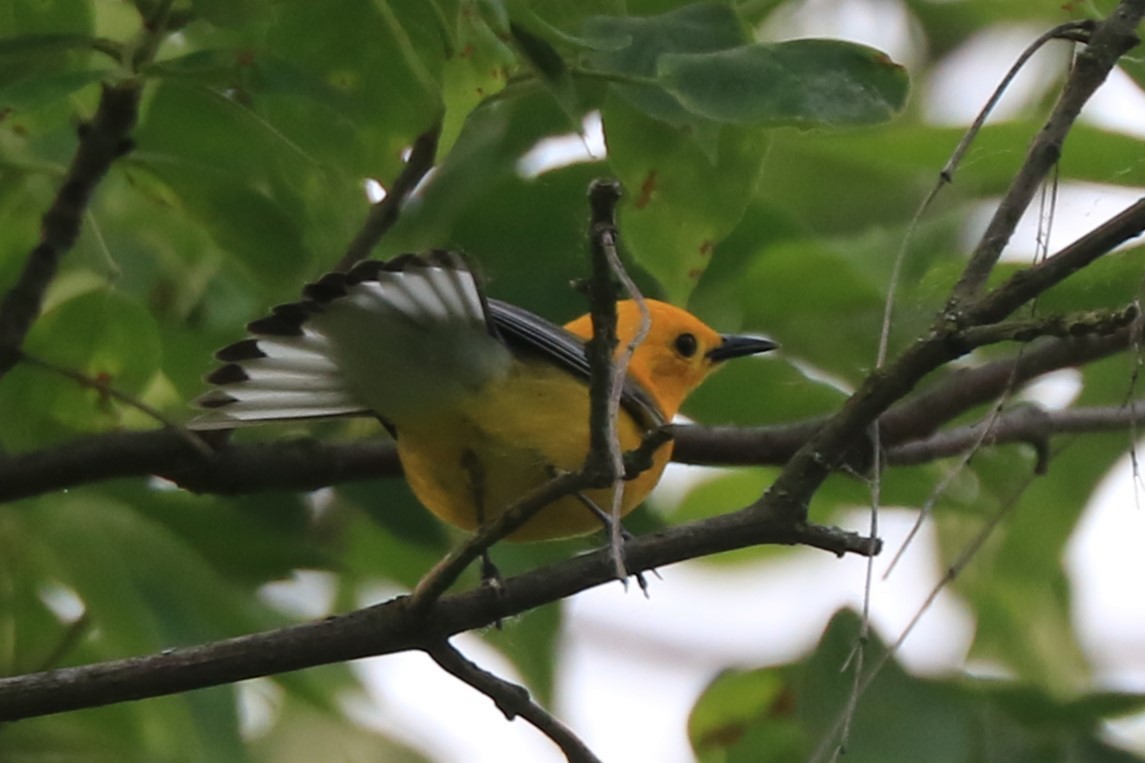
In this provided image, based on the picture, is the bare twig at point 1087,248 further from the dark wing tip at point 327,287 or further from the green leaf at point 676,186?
the dark wing tip at point 327,287

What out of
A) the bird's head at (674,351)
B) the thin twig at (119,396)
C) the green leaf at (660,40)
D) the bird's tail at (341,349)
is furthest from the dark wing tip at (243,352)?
the bird's head at (674,351)

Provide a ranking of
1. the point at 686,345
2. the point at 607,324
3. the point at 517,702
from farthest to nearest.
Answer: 1. the point at 686,345
2. the point at 517,702
3. the point at 607,324

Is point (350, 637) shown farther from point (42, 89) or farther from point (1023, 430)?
point (1023, 430)

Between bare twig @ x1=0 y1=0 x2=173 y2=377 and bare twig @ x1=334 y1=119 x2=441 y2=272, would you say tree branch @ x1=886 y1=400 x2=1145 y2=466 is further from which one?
bare twig @ x1=0 y1=0 x2=173 y2=377

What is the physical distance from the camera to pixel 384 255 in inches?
83.2

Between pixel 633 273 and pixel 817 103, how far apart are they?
725 mm

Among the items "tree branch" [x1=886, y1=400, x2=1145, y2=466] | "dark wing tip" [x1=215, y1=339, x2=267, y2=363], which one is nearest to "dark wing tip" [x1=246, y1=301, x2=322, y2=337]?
"dark wing tip" [x1=215, y1=339, x2=267, y2=363]

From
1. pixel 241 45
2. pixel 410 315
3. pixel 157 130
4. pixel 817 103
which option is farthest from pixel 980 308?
pixel 157 130

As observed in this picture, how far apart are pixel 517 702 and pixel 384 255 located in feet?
2.42

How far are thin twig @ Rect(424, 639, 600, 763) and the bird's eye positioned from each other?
1.02 meters

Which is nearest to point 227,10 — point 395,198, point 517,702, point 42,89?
point 42,89

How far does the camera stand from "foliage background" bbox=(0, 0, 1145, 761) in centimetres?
165

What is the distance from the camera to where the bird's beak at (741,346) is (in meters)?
2.44

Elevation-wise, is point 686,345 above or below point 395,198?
above
